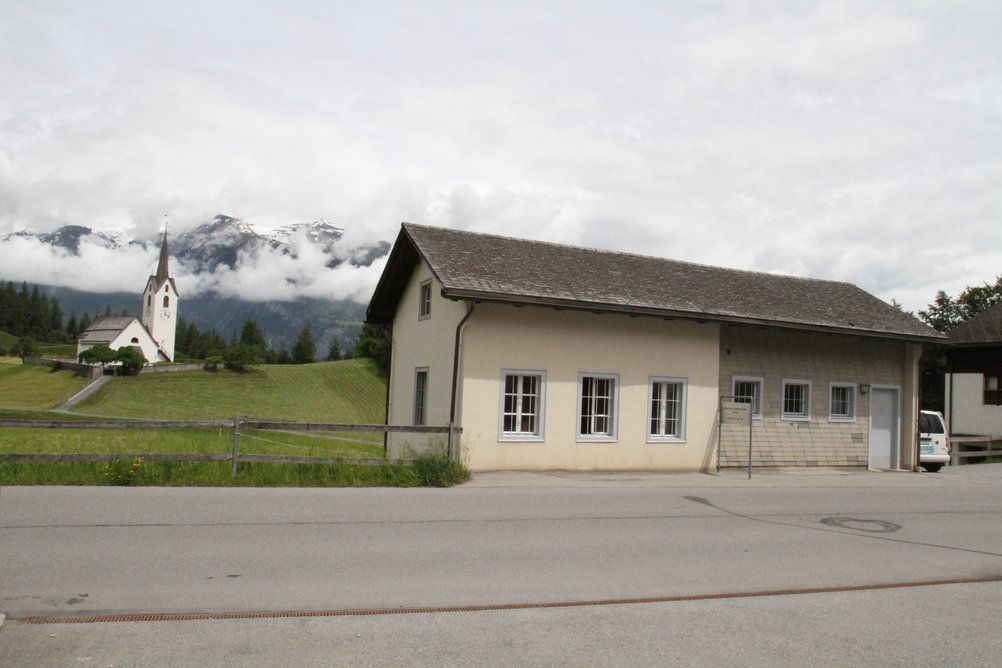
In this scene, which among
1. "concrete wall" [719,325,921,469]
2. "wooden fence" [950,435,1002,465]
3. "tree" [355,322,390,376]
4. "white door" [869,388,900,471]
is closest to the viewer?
"concrete wall" [719,325,921,469]

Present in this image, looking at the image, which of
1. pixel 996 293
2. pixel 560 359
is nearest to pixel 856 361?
pixel 560 359

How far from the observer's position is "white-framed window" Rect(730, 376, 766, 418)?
829 inches

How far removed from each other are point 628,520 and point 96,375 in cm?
8140

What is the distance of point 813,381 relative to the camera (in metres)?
22.2

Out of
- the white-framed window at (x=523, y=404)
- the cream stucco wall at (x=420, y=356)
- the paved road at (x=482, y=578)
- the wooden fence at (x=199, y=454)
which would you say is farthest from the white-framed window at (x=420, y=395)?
the paved road at (x=482, y=578)

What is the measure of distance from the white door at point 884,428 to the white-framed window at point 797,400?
90.5 inches

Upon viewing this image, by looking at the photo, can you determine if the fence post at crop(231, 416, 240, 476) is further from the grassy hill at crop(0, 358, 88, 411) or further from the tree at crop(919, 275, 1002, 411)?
the grassy hill at crop(0, 358, 88, 411)

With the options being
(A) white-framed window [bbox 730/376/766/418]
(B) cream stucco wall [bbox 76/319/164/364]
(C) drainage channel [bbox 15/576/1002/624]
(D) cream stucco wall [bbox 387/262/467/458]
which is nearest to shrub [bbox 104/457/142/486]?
(D) cream stucco wall [bbox 387/262/467/458]

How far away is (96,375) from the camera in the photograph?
270 ft

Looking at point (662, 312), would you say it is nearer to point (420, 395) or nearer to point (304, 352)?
point (420, 395)

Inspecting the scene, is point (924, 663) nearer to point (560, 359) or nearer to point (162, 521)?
point (162, 521)

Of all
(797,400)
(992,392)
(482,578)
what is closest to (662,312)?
(797,400)

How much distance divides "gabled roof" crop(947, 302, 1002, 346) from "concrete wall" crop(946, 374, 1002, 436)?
2.78 meters

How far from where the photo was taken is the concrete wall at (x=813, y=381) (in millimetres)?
21047
